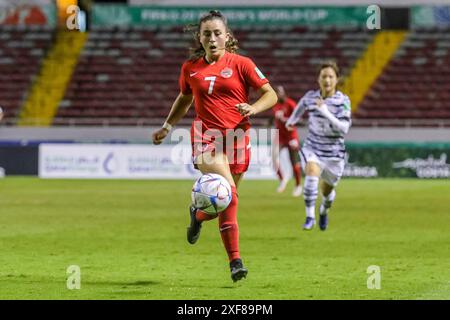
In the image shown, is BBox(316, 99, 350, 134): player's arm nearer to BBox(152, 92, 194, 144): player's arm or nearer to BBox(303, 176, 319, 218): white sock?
BBox(303, 176, 319, 218): white sock

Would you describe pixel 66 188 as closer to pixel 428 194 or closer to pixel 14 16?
pixel 428 194

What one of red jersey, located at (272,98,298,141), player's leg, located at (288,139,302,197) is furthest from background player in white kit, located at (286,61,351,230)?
red jersey, located at (272,98,298,141)

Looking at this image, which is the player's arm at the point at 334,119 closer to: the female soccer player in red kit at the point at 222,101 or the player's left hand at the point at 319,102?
the player's left hand at the point at 319,102

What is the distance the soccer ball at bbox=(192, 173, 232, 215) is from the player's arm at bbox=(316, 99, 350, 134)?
5243 millimetres

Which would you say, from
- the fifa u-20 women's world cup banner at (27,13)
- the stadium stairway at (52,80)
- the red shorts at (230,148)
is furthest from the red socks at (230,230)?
the fifa u-20 women's world cup banner at (27,13)

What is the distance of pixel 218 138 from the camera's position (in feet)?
30.2

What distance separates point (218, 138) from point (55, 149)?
841 inches

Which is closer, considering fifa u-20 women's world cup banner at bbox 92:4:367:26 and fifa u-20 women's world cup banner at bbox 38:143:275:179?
fifa u-20 women's world cup banner at bbox 38:143:275:179

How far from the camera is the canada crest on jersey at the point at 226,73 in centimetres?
A: 912

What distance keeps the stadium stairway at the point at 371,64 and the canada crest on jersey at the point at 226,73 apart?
26.8m

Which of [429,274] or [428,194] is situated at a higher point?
[429,274]

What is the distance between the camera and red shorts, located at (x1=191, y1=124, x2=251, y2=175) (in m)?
9.20

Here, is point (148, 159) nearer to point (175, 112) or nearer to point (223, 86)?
point (175, 112)
